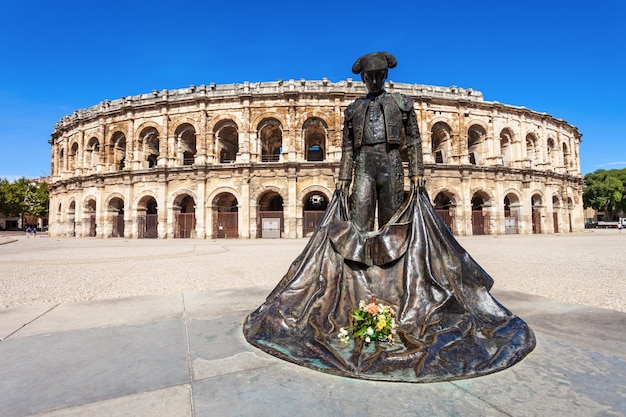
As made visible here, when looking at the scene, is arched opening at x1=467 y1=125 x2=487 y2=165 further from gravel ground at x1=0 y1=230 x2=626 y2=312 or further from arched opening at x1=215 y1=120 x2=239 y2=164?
arched opening at x1=215 y1=120 x2=239 y2=164

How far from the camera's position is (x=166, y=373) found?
6.46ft

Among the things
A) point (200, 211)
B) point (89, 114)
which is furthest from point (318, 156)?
point (89, 114)

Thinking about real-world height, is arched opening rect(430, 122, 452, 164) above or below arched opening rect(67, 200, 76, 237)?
above

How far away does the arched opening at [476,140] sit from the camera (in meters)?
22.7

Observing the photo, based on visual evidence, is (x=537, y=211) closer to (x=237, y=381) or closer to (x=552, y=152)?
(x=552, y=152)

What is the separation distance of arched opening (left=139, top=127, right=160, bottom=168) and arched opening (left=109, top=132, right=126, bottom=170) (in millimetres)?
2023

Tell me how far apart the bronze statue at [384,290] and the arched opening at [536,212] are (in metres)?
26.2

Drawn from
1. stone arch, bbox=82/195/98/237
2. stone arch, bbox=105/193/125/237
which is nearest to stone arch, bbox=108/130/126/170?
stone arch, bbox=105/193/125/237

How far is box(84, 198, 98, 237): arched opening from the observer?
23.6m

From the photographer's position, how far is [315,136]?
78.8 ft

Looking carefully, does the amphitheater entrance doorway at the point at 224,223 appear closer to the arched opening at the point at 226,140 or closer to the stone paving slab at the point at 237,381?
the arched opening at the point at 226,140

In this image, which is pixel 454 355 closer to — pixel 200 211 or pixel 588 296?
pixel 588 296

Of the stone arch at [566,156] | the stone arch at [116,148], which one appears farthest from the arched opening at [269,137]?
the stone arch at [566,156]

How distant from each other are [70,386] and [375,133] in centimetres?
315
